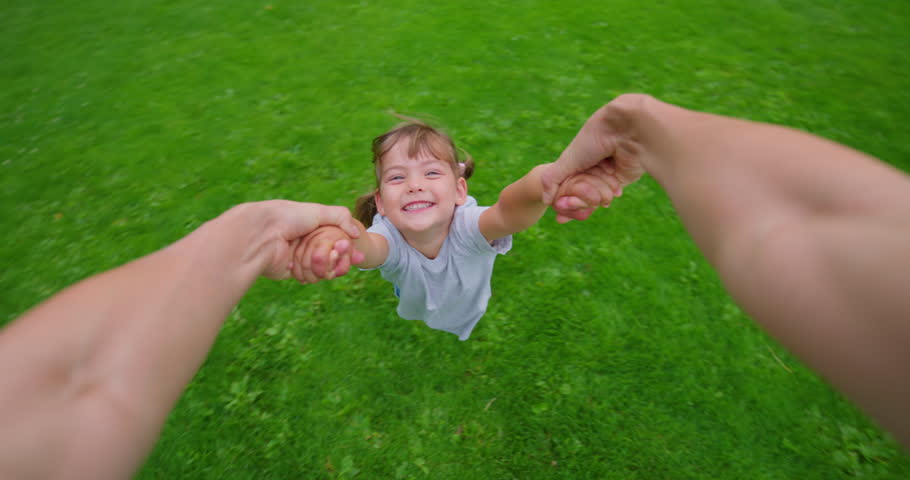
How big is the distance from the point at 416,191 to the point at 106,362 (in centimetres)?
163

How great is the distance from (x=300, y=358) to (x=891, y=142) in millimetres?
6055

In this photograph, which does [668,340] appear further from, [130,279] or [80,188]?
[80,188]

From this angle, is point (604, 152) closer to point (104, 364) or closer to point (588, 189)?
point (588, 189)

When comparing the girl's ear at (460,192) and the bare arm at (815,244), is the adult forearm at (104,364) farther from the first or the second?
the girl's ear at (460,192)

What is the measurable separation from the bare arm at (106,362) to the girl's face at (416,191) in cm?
122

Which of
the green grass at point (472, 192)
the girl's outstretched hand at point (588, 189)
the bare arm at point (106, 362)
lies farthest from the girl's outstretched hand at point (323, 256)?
the green grass at point (472, 192)

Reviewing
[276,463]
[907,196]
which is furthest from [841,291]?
[276,463]

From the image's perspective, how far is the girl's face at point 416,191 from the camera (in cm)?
231

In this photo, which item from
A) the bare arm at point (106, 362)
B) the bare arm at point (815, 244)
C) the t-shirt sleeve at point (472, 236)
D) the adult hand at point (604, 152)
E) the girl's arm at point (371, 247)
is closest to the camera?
the bare arm at point (815, 244)

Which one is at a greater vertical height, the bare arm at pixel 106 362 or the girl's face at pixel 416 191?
the bare arm at pixel 106 362

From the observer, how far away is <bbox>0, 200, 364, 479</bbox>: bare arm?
28.1 inches

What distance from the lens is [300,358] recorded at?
3486mm

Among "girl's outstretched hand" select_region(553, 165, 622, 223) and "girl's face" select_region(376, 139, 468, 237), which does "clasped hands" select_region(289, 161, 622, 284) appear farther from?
"girl's face" select_region(376, 139, 468, 237)

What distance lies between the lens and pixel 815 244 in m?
0.67
